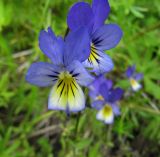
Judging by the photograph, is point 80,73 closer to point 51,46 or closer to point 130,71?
point 51,46

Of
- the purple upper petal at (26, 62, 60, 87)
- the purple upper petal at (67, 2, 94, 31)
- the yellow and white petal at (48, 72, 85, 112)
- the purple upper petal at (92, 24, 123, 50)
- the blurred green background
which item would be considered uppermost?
the purple upper petal at (67, 2, 94, 31)

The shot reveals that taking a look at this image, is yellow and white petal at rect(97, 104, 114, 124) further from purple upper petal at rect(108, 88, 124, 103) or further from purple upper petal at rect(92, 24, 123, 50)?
purple upper petal at rect(92, 24, 123, 50)

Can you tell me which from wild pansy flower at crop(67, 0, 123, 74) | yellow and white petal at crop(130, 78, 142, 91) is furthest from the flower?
wild pansy flower at crop(67, 0, 123, 74)

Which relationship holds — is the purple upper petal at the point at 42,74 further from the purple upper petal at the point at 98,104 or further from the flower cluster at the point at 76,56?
the purple upper petal at the point at 98,104

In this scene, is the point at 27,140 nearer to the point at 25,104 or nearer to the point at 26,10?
the point at 25,104

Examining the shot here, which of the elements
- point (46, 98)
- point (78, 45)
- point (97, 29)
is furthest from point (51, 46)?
point (46, 98)
